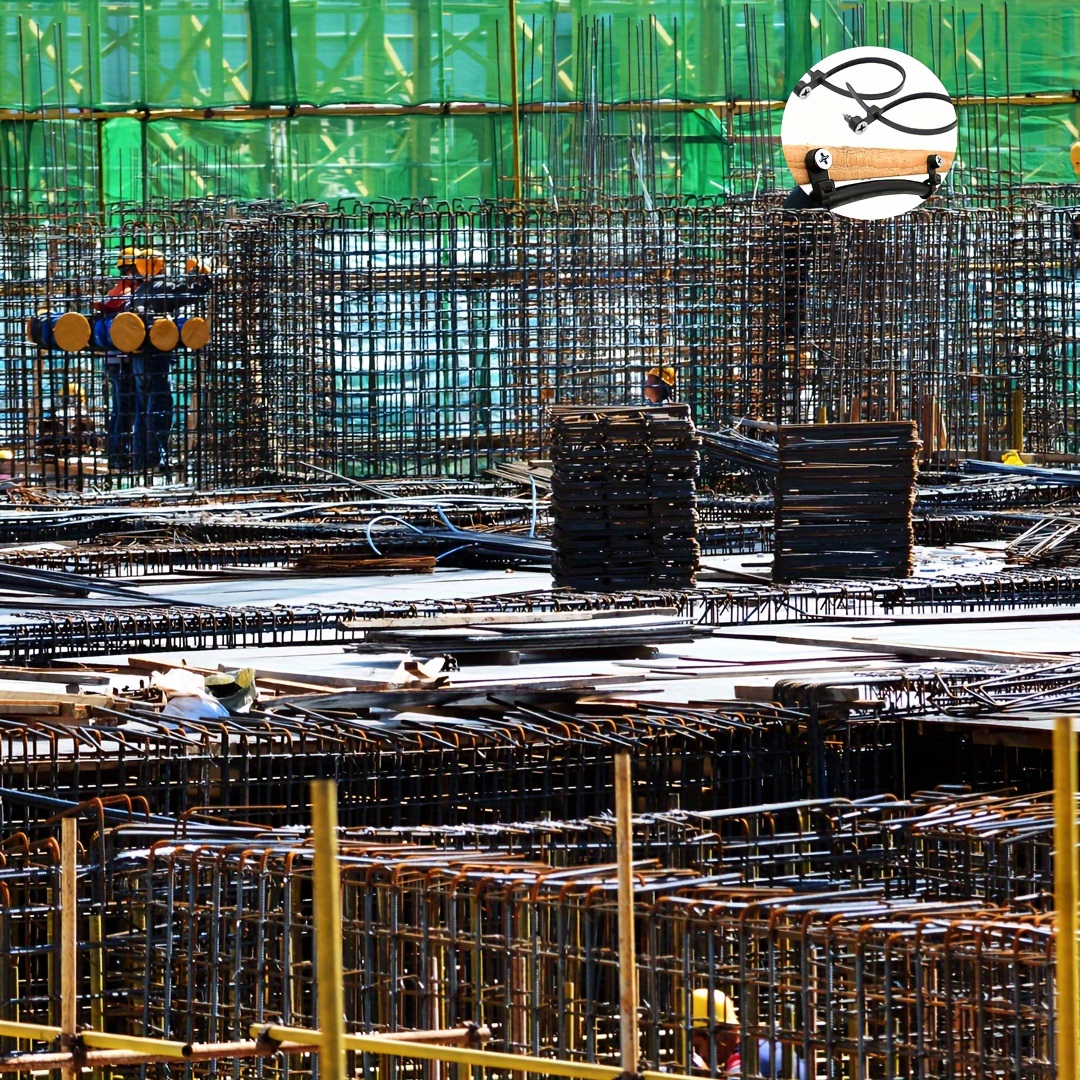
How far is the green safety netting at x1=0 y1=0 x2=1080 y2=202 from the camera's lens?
115 ft

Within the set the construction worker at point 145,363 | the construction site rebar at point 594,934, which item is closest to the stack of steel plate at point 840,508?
the construction site rebar at point 594,934

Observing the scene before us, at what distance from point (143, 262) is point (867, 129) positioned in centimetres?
879

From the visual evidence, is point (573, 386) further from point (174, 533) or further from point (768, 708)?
point (768, 708)

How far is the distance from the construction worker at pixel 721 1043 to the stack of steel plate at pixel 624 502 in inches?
307

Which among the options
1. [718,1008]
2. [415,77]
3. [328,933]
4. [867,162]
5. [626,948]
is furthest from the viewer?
[415,77]

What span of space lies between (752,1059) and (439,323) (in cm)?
1896

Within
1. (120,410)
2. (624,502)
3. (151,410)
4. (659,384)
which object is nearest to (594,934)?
(624,502)

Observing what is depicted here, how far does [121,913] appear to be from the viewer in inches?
342

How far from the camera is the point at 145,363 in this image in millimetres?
25422

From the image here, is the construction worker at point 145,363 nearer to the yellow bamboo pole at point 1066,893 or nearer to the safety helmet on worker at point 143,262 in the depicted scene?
the safety helmet on worker at point 143,262

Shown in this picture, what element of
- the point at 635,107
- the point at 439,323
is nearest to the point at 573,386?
the point at 439,323

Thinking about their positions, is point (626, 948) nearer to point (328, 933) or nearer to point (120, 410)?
point (328, 933)

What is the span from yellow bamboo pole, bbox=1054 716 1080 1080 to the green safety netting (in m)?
30.6

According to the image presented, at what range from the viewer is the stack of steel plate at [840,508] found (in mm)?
16859
